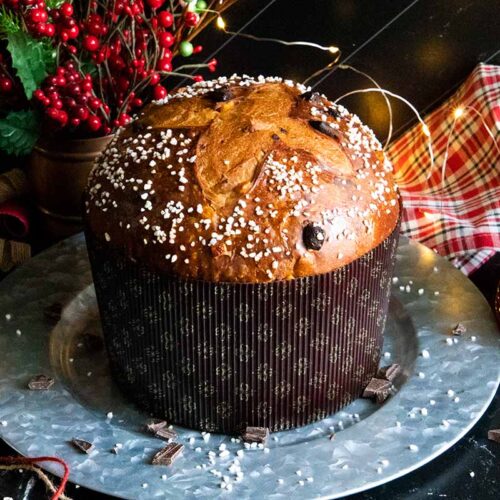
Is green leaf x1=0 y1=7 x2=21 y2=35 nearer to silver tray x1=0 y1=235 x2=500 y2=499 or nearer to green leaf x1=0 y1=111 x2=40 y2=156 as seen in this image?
green leaf x1=0 y1=111 x2=40 y2=156

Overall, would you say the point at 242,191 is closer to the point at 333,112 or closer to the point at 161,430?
the point at 333,112

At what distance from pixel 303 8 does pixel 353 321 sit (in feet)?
3.16

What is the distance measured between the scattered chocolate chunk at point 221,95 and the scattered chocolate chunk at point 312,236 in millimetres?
310

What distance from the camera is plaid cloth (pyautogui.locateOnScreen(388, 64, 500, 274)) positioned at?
2084 mm

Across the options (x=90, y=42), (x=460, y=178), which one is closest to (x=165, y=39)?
(x=90, y=42)

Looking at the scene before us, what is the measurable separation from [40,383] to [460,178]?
4.07ft

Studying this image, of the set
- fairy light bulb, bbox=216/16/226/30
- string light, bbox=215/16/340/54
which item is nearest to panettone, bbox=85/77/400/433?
fairy light bulb, bbox=216/16/226/30

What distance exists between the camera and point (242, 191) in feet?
→ 4.66

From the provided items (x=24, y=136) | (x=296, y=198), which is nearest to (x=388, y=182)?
(x=296, y=198)

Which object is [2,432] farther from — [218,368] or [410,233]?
[410,233]

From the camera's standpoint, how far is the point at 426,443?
1.47 metres

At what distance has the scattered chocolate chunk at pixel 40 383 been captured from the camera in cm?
162

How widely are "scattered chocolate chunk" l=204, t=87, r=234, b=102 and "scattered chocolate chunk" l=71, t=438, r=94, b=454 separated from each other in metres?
0.63

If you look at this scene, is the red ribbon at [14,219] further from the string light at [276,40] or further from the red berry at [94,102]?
the string light at [276,40]
